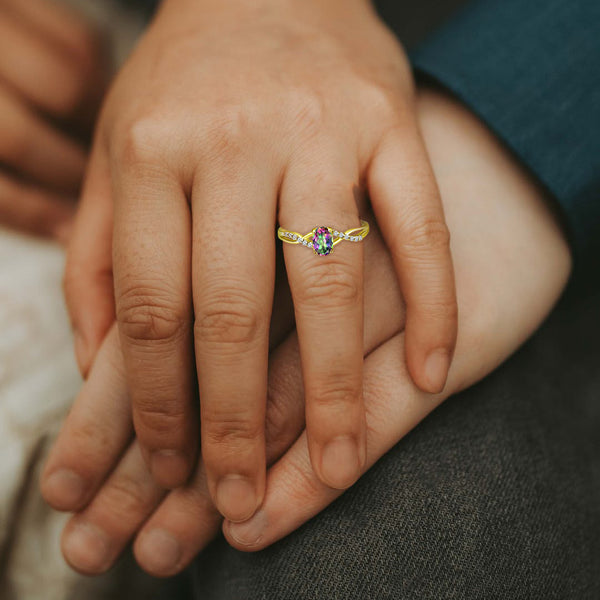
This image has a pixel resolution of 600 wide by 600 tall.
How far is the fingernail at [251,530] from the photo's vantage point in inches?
25.9

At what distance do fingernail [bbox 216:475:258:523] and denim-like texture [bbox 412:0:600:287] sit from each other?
1.97 ft

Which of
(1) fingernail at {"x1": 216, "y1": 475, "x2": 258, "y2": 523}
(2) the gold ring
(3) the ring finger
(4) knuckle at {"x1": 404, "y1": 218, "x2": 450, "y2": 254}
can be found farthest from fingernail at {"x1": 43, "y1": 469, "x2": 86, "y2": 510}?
(4) knuckle at {"x1": 404, "y1": 218, "x2": 450, "y2": 254}

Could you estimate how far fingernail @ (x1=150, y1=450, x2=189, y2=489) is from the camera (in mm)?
698

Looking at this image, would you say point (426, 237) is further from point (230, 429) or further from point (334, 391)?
point (230, 429)

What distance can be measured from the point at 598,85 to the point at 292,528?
2.54 ft

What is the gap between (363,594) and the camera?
0.62 meters

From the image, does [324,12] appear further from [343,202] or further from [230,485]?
[230,485]

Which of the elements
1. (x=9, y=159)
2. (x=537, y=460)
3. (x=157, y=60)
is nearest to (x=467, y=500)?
(x=537, y=460)

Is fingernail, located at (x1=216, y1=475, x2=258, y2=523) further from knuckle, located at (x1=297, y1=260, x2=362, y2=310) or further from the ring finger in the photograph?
knuckle, located at (x1=297, y1=260, x2=362, y2=310)

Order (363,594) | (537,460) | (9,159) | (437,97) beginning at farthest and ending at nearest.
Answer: (9,159), (437,97), (537,460), (363,594)

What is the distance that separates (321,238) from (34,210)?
2.22ft

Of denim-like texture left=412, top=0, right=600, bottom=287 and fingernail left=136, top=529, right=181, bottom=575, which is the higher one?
denim-like texture left=412, top=0, right=600, bottom=287

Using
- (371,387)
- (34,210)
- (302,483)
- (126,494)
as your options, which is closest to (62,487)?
(126,494)

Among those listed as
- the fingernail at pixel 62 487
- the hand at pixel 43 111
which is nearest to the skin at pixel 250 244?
the fingernail at pixel 62 487
